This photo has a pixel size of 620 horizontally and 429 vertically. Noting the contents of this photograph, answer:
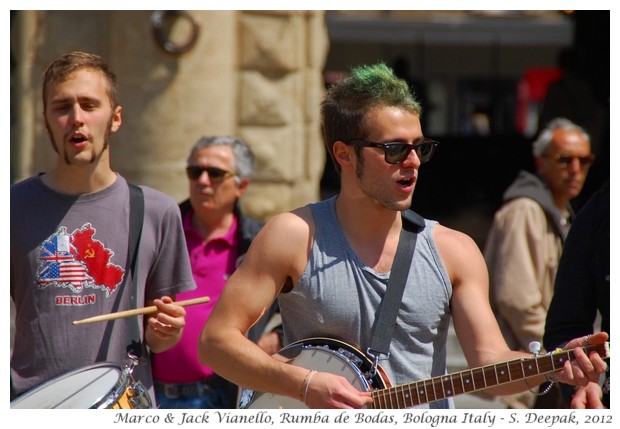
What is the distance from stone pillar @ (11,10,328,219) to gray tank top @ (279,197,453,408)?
4.56 m

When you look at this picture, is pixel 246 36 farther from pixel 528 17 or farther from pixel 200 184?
pixel 528 17

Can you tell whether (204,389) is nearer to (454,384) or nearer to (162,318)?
(162,318)

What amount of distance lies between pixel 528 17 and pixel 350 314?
10160 mm

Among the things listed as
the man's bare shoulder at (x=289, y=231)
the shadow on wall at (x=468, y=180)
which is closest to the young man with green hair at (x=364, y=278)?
the man's bare shoulder at (x=289, y=231)

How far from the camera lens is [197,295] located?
567 cm

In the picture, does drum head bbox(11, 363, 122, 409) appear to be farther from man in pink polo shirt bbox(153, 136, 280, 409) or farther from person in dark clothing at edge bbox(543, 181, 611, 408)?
person in dark clothing at edge bbox(543, 181, 611, 408)

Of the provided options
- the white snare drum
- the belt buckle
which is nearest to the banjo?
the white snare drum

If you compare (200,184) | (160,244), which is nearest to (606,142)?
(200,184)

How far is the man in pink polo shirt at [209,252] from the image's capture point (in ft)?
18.0

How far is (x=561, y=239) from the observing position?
21.3 feet

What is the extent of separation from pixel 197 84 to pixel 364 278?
15.5 feet
